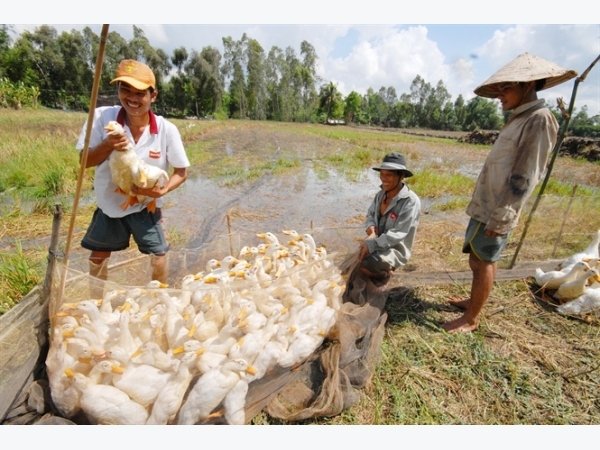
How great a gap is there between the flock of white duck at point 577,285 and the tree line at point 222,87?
27283 mm

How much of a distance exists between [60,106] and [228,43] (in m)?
27.2

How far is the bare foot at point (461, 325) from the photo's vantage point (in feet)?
8.79

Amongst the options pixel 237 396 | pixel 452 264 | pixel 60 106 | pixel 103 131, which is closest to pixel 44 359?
pixel 237 396

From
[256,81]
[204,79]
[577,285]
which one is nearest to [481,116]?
[256,81]

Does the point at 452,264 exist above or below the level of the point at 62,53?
below

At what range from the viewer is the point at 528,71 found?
2168mm

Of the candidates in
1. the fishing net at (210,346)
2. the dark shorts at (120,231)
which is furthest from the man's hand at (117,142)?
the fishing net at (210,346)

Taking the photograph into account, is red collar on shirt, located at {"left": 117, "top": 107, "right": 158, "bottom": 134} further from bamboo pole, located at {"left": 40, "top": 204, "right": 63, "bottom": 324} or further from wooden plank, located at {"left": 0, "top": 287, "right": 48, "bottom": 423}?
A: wooden plank, located at {"left": 0, "top": 287, "right": 48, "bottom": 423}

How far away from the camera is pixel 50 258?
6.02 feet

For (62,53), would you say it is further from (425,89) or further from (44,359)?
(425,89)

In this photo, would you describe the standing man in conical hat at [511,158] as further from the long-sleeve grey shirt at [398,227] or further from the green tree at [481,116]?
the green tree at [481,116]

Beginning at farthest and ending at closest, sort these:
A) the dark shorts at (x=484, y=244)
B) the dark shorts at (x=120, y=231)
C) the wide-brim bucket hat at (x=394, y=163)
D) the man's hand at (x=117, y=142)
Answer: the wide-brim bucket hat at (x=394, y=163) → the dark shorts at (x=484, y=244) → the dark shorts at (x=120, y=231) → the man's hand at (x=117, y=142)

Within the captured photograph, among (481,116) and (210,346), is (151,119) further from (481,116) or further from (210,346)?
(481,116)

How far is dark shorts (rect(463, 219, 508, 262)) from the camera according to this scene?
8.13 ft
